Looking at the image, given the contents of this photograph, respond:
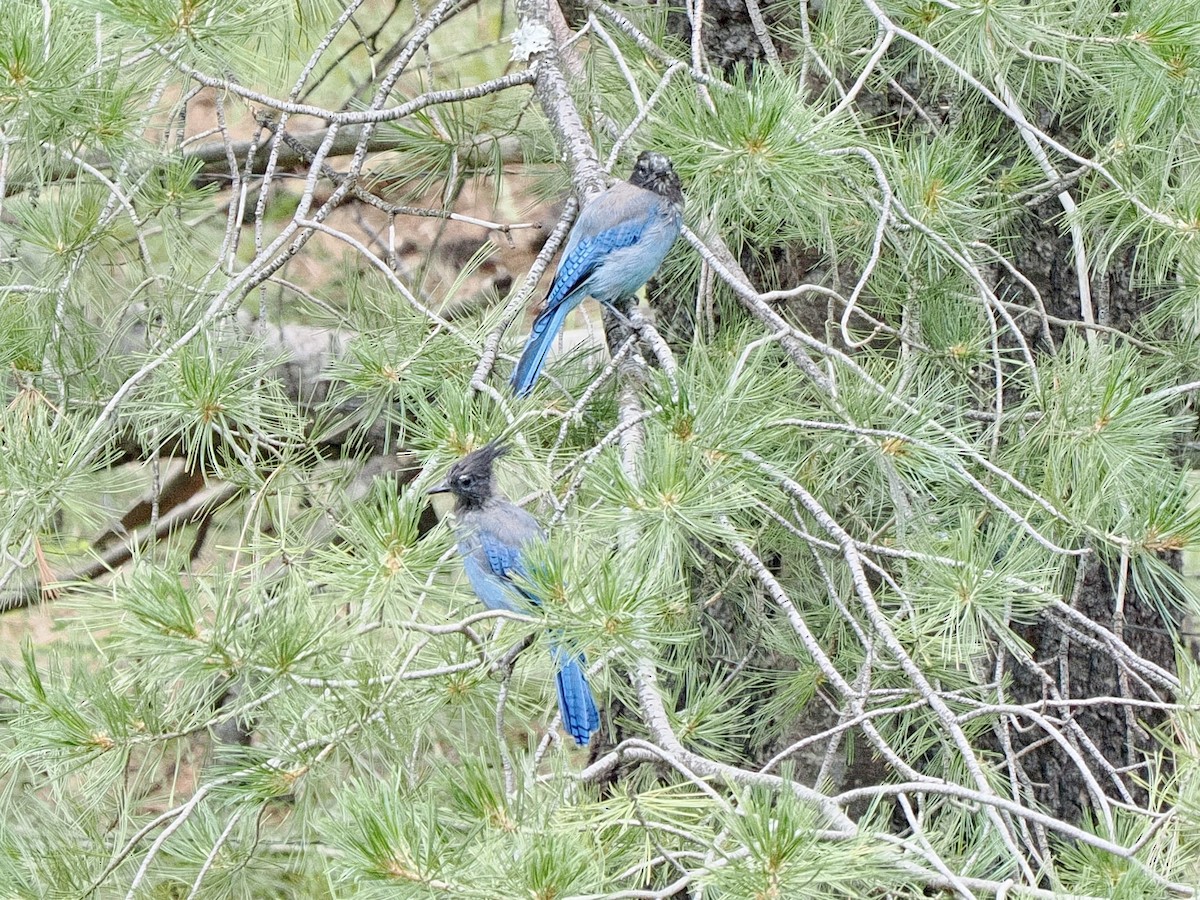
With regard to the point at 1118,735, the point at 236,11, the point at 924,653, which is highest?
the point at 236,11

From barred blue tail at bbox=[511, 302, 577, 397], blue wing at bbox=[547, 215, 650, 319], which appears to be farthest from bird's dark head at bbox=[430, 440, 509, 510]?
blue wing at bbox=[547, 215, 650, 319]

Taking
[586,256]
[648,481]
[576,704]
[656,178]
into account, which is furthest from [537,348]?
[648,481]

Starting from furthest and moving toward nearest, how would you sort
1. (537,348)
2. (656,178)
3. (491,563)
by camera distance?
(656,178)
(537,348)
(491,563)

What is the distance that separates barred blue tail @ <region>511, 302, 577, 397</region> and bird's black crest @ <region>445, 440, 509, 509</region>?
5.4 inches

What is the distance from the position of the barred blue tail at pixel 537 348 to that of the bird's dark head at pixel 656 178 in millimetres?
227

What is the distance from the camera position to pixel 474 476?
1.61m

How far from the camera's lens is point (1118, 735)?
8.07 ft

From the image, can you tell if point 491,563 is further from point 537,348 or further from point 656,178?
point 656,178

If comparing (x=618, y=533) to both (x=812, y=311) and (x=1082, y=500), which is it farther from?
(x=812, y=311)

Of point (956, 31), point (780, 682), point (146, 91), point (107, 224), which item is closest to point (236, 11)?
point (146, 91)

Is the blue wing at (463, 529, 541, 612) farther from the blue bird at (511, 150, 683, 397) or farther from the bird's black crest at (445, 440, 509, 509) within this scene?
the blue bird at (511, 150, 683, 397)

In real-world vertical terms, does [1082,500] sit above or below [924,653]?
above

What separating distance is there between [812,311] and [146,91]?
50.9 inches

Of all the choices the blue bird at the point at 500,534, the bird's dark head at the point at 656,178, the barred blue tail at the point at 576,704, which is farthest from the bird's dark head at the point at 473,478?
the bird's dark head at the point at 656,178
